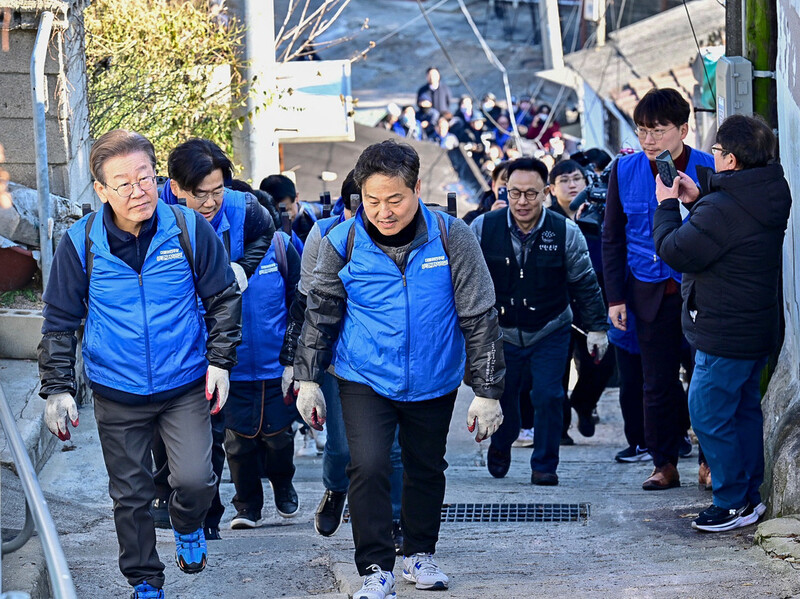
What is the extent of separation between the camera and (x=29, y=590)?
13.6ft

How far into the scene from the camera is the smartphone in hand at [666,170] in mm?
5519

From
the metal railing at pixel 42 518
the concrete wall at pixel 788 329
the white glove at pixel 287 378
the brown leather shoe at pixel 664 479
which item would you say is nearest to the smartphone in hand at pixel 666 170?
the concrete wall at pixel 788 329

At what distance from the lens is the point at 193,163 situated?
5.27 metres

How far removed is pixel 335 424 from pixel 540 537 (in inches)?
47.4

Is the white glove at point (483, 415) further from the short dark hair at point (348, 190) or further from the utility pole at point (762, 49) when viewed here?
the utility pole at point (762, 49)

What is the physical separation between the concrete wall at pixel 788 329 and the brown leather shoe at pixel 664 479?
0.67 meters

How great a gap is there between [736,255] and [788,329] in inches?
42.7

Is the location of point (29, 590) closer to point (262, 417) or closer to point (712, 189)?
point (262, 417)

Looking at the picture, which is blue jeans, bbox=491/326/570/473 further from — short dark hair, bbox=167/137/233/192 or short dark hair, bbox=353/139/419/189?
short dark hair, bbox=353/139/419/189

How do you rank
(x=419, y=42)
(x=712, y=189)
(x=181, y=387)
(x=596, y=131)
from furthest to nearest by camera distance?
(x=419, y=42)
(x=596, y=131)
(x=712, y=189)
(x=181, y=387)

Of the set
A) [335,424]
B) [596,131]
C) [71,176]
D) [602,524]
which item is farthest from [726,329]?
[596,131]

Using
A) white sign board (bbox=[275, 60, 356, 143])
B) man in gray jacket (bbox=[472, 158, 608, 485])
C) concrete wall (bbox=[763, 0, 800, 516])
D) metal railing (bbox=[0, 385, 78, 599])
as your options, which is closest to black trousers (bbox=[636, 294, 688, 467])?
man in gray jacket (bbox=[472, 158, 608, 485])

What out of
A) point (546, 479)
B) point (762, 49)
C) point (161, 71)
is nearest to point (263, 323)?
point (546, 479)

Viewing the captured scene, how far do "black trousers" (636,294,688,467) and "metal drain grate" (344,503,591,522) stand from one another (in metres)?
0.56
